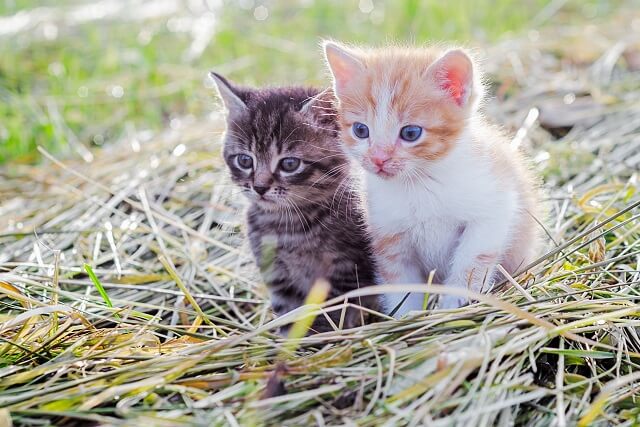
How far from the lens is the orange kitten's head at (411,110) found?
2.26 meters

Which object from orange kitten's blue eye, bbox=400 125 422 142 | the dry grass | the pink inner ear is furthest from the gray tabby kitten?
the pink inner ear

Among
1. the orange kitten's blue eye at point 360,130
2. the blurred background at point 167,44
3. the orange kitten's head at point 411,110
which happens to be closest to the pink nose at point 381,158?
the orange kitten's head at point 411,110

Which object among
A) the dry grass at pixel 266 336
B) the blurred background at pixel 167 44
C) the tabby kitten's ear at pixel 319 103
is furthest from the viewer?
the blurred background at pixel 167 44

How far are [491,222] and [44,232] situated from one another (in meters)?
1.78

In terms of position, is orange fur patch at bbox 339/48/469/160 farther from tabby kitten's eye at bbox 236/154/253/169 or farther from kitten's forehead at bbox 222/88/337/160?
tabby kitten's eye at bbox 236/154/253/169

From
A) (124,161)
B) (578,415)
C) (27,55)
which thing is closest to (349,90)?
(578,415)

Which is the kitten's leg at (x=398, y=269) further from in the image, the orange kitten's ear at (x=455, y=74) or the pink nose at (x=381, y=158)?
the orange kitten's ear at (x=455, y=74)

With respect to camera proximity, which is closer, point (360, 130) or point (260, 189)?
point (360, 130)

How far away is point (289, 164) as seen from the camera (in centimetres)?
256

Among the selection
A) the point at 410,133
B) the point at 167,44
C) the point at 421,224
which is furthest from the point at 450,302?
the point at 167,44

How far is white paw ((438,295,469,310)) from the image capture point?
223 cm

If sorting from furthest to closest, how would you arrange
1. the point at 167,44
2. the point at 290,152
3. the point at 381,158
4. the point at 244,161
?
the point at 167,44, the point at 244,161, the point at 290,152, the point at 381,158

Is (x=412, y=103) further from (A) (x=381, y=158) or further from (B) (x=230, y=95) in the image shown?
(B) (x=230, y=95)

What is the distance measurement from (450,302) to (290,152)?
76 centimetres
